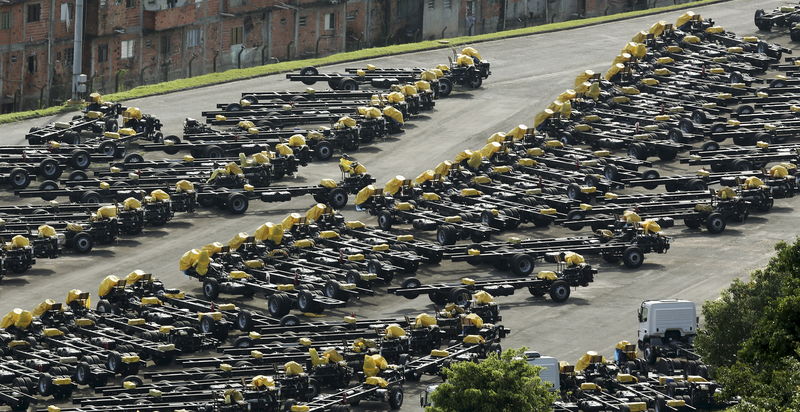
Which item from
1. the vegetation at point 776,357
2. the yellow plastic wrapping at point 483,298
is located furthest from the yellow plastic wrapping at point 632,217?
the vegetation at point 776,357

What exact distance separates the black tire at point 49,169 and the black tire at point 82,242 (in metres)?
13.4

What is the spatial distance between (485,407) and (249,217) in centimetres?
4824

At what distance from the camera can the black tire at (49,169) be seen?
132125 millimetres

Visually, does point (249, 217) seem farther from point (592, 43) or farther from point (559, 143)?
point (592, 43)

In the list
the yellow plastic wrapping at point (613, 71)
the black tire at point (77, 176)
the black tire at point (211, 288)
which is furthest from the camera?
the yellow plastic wrapping at point (613, 71)

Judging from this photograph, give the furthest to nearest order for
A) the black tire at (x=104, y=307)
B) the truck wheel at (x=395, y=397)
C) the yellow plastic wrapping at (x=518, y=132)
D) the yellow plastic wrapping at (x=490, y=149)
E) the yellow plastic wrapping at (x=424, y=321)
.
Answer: the yellow plastic wrapping at (x=518, y=132)
the yellow plastic wrapping at (x=490, y=149)
the black tire at (x=104, y=307)
the yellow plastic wrapping at (x=424, y=321)
the truck wheel at (x=395, y=397)

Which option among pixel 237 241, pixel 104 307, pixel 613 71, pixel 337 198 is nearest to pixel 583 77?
pixel 613 71

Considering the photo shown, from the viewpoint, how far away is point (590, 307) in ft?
358

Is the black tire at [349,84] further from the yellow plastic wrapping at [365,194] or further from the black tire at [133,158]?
the yellow plastic wrapping at [365,194]

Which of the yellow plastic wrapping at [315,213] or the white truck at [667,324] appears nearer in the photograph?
the white truck at [667,324]

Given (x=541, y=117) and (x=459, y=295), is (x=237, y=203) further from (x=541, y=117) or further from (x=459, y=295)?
(x=459, y=295)

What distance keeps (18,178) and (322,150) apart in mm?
19907

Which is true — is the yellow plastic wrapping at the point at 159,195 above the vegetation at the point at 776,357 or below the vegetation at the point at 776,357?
below

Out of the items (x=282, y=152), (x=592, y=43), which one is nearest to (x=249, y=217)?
(x=282, y=152)
